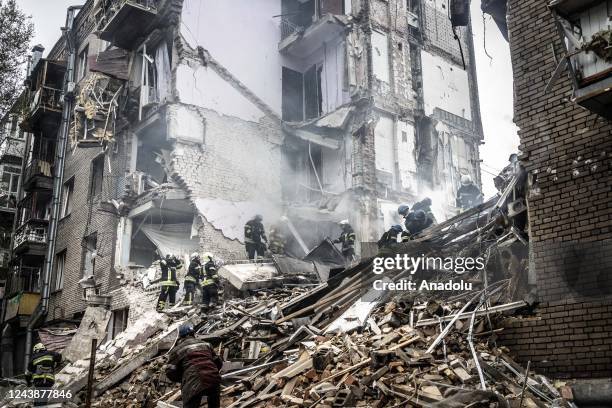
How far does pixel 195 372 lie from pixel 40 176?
69.1ft

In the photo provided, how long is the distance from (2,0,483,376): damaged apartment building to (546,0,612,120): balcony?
11.8 m

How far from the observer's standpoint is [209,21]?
19.7 m

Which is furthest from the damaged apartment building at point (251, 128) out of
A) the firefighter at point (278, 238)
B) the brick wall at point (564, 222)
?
the brick wall at point (564, 222)

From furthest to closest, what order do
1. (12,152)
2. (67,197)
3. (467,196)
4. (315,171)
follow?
A: (12,152)
(67,197)
(315,171)
(467,196)

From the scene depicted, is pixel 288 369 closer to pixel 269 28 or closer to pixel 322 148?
pixel 322 148

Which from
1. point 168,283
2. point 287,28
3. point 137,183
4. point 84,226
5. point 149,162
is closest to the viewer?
point 168,283

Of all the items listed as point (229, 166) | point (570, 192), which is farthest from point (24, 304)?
point (570, 192)

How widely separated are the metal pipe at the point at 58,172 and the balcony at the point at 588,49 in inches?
846

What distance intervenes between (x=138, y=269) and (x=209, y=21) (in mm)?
8717

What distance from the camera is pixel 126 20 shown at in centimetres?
1983

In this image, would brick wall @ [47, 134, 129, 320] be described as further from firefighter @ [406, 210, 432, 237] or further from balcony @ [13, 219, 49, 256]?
firefighter @ [406, 210, 432, 237]

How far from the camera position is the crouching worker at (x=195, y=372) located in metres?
6.75

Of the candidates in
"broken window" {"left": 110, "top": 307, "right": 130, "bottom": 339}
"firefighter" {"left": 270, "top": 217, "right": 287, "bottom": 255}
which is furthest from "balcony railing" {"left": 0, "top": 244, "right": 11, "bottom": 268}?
"firefighter" {"left": 270, "top": 217, "right": 287, "bottom": 255}

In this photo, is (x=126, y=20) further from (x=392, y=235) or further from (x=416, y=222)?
(x=416, y=222)
